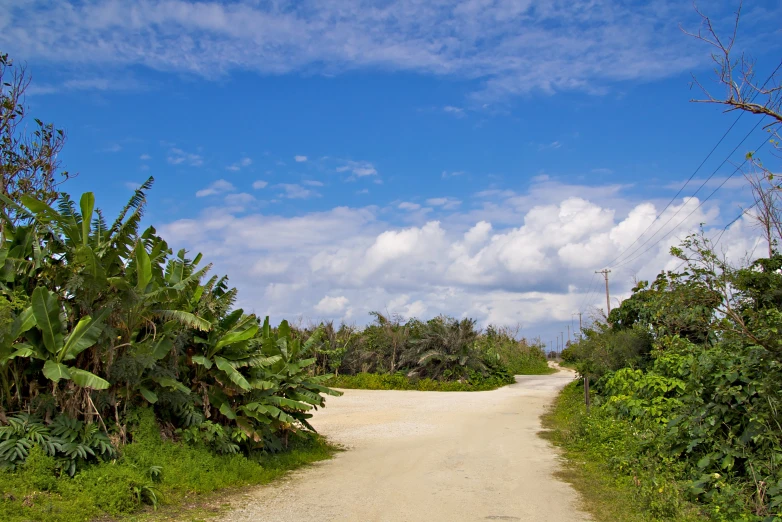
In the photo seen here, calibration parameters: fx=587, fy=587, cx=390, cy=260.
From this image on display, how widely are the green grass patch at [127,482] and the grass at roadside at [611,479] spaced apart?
5047mm

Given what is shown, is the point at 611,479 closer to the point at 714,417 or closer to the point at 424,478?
the point at 714,417

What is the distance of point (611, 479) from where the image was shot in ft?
30.4

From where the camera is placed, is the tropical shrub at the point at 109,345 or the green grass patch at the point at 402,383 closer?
the tropical shrub at the point at 109,345

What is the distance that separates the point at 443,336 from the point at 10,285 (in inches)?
1015

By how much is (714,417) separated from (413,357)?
25324 mm

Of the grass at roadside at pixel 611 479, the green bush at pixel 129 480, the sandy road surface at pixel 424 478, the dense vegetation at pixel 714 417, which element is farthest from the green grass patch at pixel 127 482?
the dense vegetation at pixel 714 417

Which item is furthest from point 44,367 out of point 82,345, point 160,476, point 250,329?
point 250,329

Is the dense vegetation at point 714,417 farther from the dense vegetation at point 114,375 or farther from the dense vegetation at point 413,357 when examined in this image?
the dense vegetation at point 413,357

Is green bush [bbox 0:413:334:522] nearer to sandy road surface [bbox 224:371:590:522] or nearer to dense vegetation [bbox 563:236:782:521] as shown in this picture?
sandy road surface [bbox 224:371:590:522]

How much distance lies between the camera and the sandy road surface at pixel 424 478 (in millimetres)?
7477

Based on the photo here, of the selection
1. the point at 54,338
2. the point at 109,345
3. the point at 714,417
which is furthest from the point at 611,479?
the point at 54,338

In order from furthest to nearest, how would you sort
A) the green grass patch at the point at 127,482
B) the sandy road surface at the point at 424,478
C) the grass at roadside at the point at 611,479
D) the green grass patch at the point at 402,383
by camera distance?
the green grass patch at the point at 402,383 → the sandy road surface at the point at 424,478 → the grass at roadside at the point at 611,479 → the green grass patch at the point at 127,482

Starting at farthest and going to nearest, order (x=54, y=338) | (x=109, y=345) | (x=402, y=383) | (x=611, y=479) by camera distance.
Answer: (x=402, y=383), (x=611, y=479), (x=109, y=345), (x=54, y=338)

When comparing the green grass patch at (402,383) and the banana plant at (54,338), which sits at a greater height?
the banana plant at (54,338)
